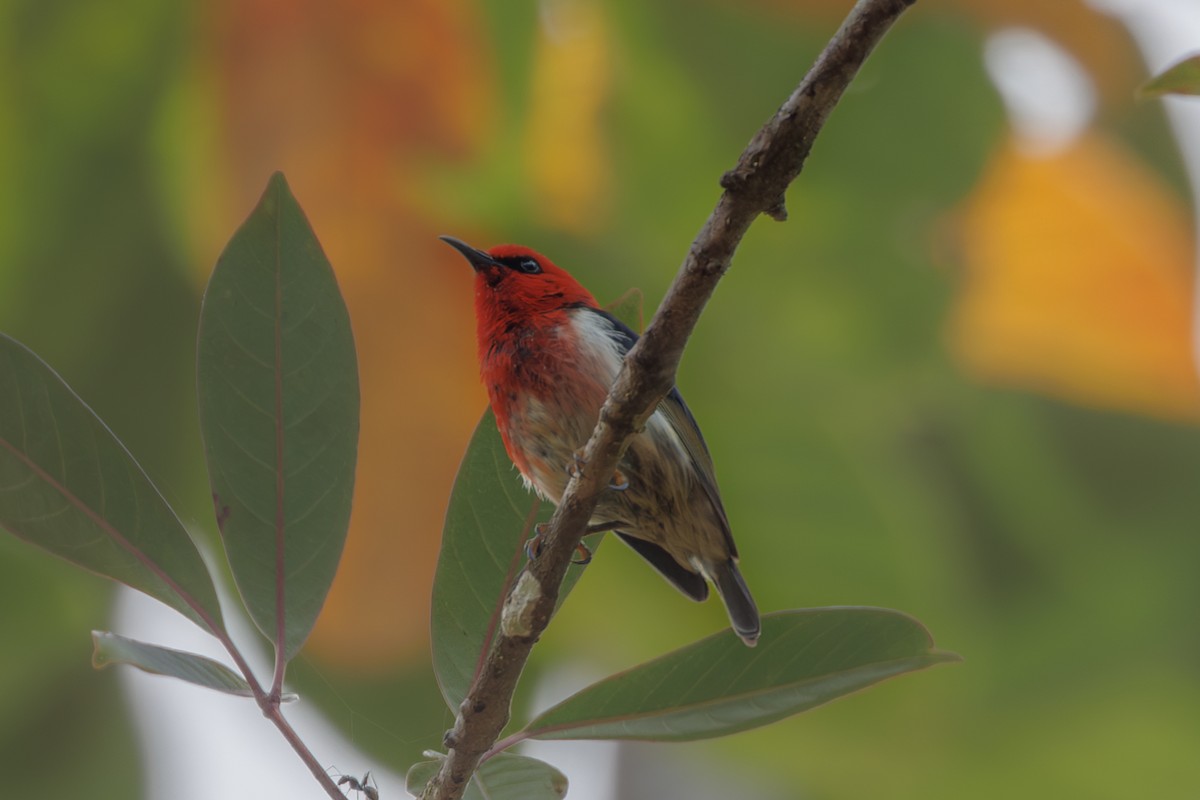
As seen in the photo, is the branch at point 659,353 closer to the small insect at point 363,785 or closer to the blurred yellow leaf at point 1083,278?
the small insect at point 363,785

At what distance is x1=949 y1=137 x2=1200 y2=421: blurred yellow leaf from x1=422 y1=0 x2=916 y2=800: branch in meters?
2.36

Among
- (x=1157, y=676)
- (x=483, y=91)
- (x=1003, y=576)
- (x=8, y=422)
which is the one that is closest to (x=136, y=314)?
(x=483, y=91)

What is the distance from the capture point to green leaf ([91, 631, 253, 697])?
0.80 m

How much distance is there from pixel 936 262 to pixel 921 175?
9.9 inches

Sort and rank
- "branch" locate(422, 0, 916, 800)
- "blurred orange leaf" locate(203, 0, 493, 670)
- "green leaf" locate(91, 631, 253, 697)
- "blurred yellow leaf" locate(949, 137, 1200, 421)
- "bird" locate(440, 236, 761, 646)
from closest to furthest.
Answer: "branch" locate(422, 0, 916, 800) → "green leaf" locate(91, 631, 253, 697) → "bird" locate(440, 236, 761, 646) → "blurred orange leaf" locate(203, 0, 493, 670) → "blurred yellow leaf" locate(949, 137, 1200, 421)

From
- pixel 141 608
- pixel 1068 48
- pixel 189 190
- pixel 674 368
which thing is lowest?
pixel 141 608

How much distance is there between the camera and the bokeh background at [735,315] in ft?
8.49

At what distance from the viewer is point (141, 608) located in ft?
7.35

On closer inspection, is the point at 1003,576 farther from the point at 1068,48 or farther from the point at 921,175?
the point at 1068,48

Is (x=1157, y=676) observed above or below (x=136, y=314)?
below

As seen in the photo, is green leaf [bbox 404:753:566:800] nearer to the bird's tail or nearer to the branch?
the branch

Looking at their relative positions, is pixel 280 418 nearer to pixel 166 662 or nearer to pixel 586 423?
pixel 166 662

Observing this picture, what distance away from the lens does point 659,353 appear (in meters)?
0.73

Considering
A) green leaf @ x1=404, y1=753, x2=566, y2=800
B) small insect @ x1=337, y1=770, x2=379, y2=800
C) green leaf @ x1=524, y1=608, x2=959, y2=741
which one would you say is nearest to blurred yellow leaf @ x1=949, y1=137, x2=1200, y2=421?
green leaf @ x1=524, y1=608, x2=959, y2=741
